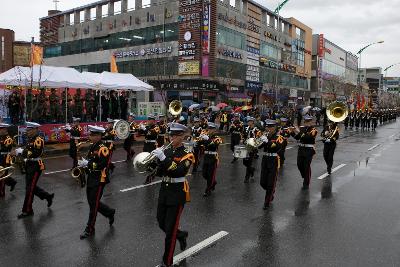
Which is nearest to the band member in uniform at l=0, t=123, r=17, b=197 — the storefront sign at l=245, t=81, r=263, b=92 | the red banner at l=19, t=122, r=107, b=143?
the red banner at l=19, t=122, r=107, b=143

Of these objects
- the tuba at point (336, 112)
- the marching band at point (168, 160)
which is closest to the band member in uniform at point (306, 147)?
the marching band at point (168, 160)

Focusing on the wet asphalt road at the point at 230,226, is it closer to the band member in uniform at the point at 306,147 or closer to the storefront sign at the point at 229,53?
the band member in uniform at the point at 306,147

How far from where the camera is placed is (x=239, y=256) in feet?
20.0

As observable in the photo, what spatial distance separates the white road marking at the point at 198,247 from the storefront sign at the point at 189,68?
36.7 m

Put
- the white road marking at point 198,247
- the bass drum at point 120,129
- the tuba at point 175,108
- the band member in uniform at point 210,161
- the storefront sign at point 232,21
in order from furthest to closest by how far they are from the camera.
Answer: the storefront sign at point 232,21 < the tuba at point 175,108 < the bass drum at point 120,129 < the band member in uniform at point 210,161 < the white road marking at point 198,247

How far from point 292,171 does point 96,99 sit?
13347 mm

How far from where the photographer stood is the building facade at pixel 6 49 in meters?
54.7

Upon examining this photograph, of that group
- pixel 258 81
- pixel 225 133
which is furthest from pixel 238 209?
pixel 258 81

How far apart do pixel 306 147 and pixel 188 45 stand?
3387 centimetres

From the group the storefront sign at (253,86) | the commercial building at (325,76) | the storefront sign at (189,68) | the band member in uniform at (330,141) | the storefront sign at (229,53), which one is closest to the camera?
the band member in uniform at (330,141)

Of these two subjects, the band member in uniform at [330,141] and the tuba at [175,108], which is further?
the tuba at [175,108]

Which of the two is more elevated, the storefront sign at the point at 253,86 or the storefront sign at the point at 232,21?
the storefront sign at the point at 232,21

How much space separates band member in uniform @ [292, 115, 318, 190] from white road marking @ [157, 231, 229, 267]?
4.69 metres

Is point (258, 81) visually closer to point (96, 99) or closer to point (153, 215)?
point (96, 99)
